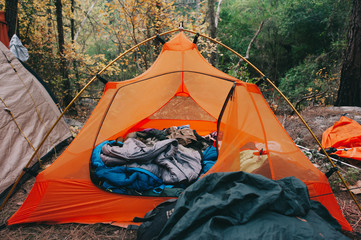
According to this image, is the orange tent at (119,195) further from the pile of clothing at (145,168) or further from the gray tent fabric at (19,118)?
the gray tent fabric at (19,118)

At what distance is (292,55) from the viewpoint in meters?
10.9

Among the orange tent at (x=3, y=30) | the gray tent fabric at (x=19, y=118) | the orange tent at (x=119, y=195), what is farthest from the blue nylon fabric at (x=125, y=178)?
the orange tent at (x=3, y=30)

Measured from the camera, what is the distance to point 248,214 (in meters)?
1.11

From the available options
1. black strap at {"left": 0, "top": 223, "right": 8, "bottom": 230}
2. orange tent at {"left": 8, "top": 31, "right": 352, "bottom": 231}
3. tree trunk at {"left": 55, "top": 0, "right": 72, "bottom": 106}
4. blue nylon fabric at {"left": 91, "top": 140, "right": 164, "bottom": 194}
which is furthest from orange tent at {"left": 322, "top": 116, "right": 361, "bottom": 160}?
tree trunk at {"left": 55, "top": 0, "right": 72, "bottom": 106}

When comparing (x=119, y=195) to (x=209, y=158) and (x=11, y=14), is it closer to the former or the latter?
(x=209, y=158)

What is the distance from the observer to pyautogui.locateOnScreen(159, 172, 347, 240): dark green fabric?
104cm

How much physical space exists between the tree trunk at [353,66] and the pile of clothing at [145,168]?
3.59 metres

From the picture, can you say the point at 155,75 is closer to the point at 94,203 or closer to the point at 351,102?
the point at 94,203

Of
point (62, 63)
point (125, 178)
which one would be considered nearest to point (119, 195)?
point (125, 178)

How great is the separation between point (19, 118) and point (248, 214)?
10.0 ft

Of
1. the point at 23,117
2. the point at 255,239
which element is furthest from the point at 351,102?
the point at 23,117

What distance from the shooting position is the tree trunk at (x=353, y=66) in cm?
376

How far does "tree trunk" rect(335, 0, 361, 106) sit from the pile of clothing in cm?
359

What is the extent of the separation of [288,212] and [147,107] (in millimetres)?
2209
